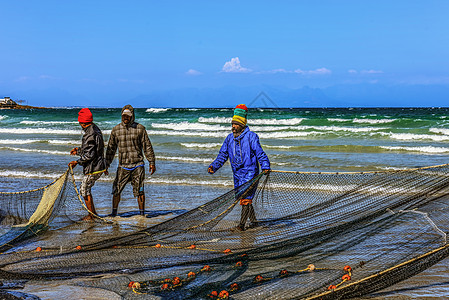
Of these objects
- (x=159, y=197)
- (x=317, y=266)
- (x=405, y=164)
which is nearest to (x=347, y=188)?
(x=317, y=266)

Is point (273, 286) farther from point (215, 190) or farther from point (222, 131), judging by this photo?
point (222, 131)

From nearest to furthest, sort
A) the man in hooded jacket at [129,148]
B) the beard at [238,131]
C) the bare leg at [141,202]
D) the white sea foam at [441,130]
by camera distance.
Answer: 1. the beard at [238,131]
2. the man in hooded jacket at [129,148]
3. the bare leg at [141,202]
4. the white sea foam at [441,130]

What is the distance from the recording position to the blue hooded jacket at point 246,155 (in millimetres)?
5672

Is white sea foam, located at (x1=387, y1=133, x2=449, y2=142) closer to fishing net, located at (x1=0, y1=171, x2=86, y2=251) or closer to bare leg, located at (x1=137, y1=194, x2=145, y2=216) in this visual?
bare leg, located at (x1=137, y1=194, x2=145, y2=216)

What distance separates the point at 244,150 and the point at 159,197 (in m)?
3.61

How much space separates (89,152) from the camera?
6418mm

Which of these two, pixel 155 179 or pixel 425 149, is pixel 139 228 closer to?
pixel 155 179

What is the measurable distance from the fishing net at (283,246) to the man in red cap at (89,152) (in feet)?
2.65

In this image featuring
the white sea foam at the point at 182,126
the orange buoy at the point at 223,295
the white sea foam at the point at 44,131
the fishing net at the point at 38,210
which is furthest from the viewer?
the white sea foam at the point at 182,126

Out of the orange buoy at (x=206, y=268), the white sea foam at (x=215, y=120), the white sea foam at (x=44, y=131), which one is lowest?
the orange buoy at (x=206, y=268)

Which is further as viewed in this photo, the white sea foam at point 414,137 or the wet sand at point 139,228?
the white sea foam at point 414,137

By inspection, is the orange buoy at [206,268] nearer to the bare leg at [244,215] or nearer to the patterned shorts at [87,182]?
the bare leg at [244,215]

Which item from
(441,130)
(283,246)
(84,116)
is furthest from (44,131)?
(283,246)

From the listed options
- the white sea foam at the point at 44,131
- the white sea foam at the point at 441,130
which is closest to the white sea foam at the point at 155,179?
the white sea foam at the point at 44,131
